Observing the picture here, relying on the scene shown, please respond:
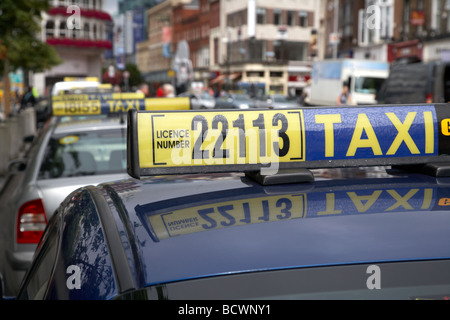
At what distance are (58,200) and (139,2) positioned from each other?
617ft

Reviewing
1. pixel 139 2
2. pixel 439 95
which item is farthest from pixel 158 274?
pixel 139 2

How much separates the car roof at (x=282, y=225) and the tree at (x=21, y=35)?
798 inches

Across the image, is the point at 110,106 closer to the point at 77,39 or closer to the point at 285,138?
the point at 285,138

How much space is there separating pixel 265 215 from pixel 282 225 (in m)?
0.11

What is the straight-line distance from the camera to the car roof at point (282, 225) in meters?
1.45

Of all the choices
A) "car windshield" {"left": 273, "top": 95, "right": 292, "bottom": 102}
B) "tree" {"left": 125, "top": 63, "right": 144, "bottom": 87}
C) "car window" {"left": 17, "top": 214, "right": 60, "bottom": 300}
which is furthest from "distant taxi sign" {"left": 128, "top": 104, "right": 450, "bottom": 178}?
"tree" {"left": 125, "top": 63, "right": 144, "bottom": 87}

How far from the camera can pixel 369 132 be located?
2.12m

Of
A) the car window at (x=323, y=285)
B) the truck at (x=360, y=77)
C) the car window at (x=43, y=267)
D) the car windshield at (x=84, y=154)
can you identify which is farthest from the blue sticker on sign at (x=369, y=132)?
the truck at (x=360, y=77)

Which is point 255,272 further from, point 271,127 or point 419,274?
point 271,127

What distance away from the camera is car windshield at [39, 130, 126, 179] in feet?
18.9

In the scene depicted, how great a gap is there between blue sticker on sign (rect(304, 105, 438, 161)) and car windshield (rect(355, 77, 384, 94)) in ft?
101

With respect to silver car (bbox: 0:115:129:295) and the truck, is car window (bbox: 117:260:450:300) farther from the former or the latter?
the truck

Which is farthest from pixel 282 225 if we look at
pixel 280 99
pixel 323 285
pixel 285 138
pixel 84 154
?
pixel 280 99

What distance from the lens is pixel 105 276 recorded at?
61.5 inches
